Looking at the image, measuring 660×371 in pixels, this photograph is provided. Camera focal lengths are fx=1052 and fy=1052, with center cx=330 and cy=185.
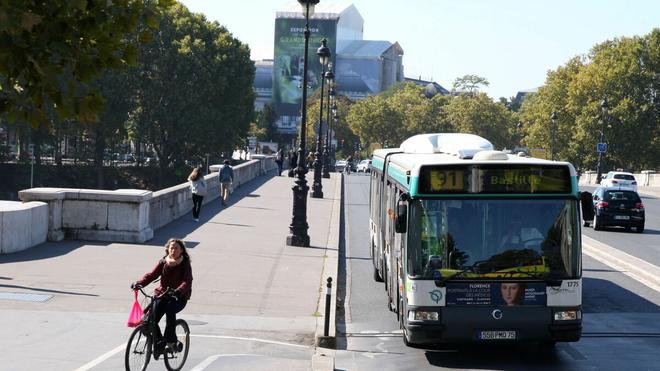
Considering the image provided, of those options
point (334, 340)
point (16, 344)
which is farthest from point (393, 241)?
point (16, 344)

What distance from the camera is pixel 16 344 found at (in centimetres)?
1270

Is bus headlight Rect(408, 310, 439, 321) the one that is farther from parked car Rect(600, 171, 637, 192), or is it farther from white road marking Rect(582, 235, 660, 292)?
parked car Rect(600, 171, 637, 192)

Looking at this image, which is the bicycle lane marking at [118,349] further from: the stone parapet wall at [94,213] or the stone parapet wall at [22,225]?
the stone parapet wall at [94,213]

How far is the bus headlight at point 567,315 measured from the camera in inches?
498

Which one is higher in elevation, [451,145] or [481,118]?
[481,118]

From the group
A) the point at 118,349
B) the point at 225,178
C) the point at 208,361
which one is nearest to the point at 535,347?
the point at 208,361

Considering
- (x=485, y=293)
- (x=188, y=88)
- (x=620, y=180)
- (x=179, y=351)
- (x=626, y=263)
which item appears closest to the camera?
(x=179, y=351)

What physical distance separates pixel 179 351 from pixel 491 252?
154 inches

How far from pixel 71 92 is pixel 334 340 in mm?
7383

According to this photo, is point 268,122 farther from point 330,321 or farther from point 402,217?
point 402,217

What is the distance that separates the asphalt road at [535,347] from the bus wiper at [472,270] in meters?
1.09

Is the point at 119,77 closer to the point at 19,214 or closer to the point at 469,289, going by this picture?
the point at 19,214

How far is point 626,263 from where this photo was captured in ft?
81.0

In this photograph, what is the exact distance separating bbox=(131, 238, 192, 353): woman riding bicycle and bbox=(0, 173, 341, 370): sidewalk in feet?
2.94
